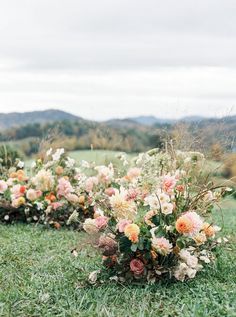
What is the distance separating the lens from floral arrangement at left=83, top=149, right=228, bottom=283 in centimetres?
379

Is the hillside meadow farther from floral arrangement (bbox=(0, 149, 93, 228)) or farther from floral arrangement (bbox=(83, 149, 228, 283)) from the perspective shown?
floral arrangement (bbox=(0, 149, 93, 228))

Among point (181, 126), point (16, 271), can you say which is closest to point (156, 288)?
point (16, 271)

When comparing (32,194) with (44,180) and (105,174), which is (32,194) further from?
(105,174)

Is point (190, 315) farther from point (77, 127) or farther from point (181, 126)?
point (77, 127)

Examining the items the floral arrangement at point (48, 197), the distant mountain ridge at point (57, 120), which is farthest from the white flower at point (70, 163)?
the distant mountain ridge at point (57, 120)

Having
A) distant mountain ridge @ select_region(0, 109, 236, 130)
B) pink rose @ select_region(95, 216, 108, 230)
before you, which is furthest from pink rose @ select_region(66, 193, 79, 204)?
pink rose @ select_region(95, 216, 108, 230)

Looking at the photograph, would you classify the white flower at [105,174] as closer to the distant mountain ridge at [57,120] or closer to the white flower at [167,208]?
the distant mountain ridge at [57,120]

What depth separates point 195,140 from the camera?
4875 mm

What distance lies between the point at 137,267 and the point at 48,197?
3029mm

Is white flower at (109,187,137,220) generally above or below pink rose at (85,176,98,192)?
above

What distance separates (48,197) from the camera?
22.0 feet

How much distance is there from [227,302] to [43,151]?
5.56 m

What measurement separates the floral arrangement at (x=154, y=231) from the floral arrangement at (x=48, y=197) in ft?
7.54

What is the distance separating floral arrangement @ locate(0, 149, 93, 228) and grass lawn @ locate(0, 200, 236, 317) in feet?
5.86
